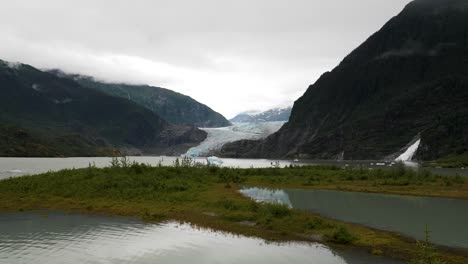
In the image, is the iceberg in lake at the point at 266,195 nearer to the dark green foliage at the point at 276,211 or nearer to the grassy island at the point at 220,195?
the grassy island at the point at 220,195

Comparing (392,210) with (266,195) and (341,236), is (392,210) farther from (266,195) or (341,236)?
(266,195)

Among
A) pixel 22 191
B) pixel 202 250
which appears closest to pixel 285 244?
pixel 202 250

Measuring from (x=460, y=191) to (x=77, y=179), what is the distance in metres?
45.4

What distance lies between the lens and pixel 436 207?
40062 millimetres

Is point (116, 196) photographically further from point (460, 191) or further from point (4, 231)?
point (460, 191)

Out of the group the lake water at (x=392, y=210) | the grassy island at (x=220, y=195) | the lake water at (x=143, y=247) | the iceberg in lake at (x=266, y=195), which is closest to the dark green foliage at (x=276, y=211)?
A: the grassy island at (x=220, y=195)

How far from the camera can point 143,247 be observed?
24.3 m

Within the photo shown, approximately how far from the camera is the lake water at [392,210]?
29453 mm

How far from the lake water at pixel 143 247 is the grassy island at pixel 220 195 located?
2292mm

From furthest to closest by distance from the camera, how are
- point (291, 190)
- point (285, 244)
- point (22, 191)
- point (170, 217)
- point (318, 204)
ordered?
1. point (291, 190)
2. point (22, 191)
3. point (318, 204)
4. point (170, 217)
5. point (285, 244)

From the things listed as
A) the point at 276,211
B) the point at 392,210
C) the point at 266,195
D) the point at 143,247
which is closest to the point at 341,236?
the point at 276,211

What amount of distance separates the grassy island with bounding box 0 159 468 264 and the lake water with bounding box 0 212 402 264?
2292 millimetres

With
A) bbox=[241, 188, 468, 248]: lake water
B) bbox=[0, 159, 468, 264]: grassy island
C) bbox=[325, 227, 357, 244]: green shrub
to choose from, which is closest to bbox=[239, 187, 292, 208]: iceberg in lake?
bbox=[241, 188, 468, 248]: lake water

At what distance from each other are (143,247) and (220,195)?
69.3ft
